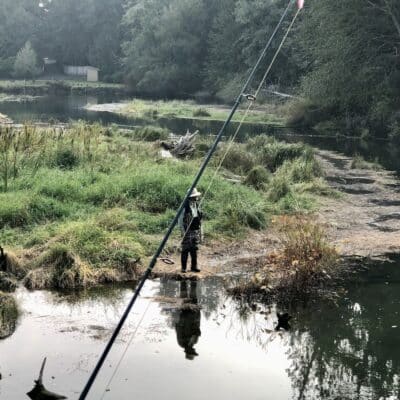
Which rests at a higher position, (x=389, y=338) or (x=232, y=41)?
(x=232, y=41)

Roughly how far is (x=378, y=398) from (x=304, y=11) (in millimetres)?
42738

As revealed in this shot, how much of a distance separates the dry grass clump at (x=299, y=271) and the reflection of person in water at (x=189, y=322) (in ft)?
2.49

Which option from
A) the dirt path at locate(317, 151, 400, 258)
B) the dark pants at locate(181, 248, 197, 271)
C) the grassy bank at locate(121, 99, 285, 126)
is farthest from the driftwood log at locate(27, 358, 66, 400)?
the grassy bank at locate(121, 99, 285, 126)

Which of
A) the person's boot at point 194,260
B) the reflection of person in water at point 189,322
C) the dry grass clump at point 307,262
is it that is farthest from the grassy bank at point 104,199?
the dry grass clump at point 307,262

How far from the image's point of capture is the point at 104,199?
14.6m

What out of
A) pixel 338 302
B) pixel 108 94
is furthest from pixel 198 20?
pixel 338 302

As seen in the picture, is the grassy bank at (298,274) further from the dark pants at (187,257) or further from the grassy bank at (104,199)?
the grassy bank at (104,199)

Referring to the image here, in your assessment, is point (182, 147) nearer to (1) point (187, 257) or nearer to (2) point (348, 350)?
(1) point (187, 257)

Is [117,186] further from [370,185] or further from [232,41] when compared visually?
[232,41]

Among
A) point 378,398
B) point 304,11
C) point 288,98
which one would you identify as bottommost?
point 378,398

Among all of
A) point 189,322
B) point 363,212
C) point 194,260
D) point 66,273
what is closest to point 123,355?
point 189,322

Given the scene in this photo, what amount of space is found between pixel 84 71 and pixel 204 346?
94110 millimetres

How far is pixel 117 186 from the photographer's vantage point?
15.1 m

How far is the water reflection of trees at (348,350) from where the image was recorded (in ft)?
25.4
